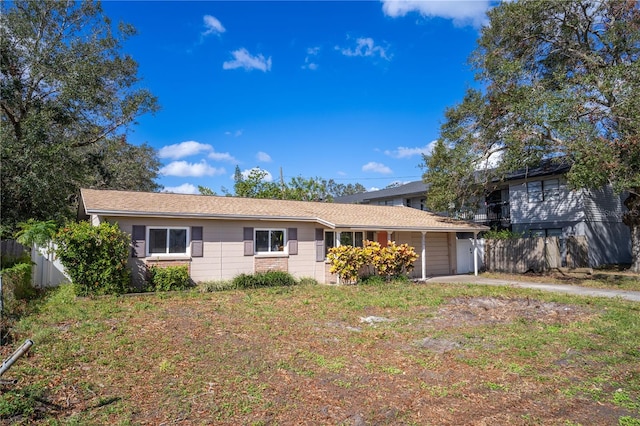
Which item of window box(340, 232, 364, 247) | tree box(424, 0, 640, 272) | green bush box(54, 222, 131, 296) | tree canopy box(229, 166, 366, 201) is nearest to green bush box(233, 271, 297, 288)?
window box(340, 232, 364, 247)

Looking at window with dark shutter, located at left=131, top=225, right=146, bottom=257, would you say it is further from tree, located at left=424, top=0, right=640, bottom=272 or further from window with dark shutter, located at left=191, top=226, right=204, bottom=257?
tree, located at left=424, top=0, right=640, bottom=272

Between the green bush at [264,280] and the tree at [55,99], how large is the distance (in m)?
9.41

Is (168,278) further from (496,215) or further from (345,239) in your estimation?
(496,215)

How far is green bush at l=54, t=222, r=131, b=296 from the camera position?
10781 mm

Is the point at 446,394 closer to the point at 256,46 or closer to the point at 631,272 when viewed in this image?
the point at 256,46

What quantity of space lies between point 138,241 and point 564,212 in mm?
21662

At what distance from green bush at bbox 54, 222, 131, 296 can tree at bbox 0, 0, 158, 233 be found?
20.9ft

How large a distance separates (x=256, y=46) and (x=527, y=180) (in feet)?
57.5

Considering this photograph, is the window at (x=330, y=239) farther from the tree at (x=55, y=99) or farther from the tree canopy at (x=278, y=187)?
the tree canopy at (x=278, y=187)

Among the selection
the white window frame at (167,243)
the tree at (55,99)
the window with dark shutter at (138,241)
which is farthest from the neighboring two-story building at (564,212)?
the tree at (55,99)

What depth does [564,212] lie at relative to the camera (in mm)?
21594

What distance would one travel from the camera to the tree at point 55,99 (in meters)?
15.9

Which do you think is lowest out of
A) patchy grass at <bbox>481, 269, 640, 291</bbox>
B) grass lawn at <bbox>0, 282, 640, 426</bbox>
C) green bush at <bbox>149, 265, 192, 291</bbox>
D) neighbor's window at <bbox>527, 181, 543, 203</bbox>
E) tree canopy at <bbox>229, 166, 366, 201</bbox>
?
grass lawn at <bbox>0, 282, 640, 426</bbox>

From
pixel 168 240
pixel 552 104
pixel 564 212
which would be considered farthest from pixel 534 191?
pixel 168 240
